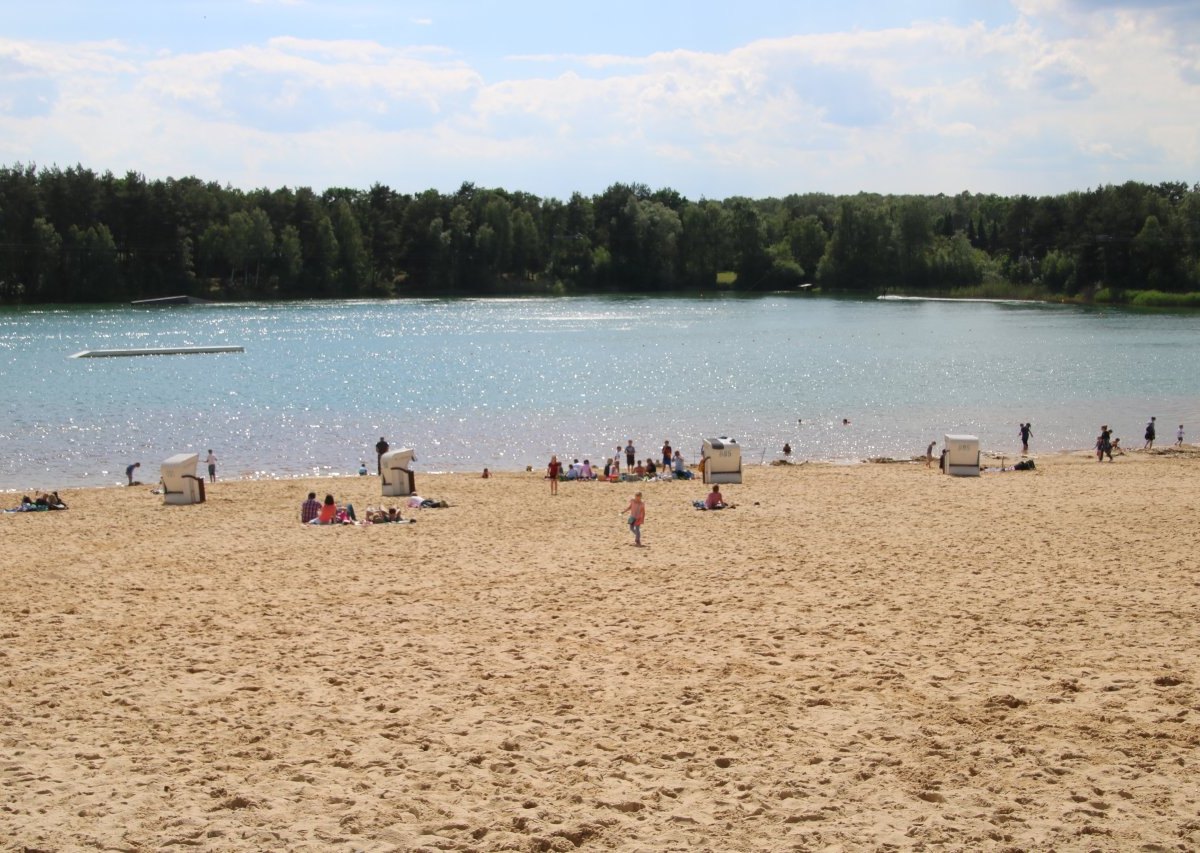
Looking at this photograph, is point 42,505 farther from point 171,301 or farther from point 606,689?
point 171,301

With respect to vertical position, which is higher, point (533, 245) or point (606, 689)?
point (533, 245)

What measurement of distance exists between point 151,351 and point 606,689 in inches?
2583

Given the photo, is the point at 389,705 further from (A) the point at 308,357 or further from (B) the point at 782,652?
(A) the point at 308,357

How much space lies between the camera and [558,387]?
55688 millimetres

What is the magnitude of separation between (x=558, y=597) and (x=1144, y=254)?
109m

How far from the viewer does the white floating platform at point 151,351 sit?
67.5 meters

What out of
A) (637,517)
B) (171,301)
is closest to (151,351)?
(171,301)

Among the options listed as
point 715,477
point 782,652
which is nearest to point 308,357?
point 715,477

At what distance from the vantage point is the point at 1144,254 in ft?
358

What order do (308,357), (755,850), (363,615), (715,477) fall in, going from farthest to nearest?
(308,357) → (715,477) → (363,615) → (755,850)

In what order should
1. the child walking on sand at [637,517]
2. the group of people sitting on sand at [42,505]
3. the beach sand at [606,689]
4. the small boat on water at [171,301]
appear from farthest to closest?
the small boat on water at [171,301]
the group of people sitting on sand at [42,505]
the child walking on sand at [637,517]
the beach sand at [606,689]

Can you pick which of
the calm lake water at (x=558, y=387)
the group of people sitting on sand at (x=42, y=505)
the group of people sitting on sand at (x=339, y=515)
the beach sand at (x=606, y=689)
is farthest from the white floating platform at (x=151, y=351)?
the beach sand at (x=606, y=689)

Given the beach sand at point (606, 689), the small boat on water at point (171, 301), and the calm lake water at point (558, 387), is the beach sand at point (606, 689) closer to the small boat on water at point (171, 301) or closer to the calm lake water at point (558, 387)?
the calm lake water at point (558, 387)

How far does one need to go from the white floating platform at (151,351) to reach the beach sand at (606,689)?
170 ft
